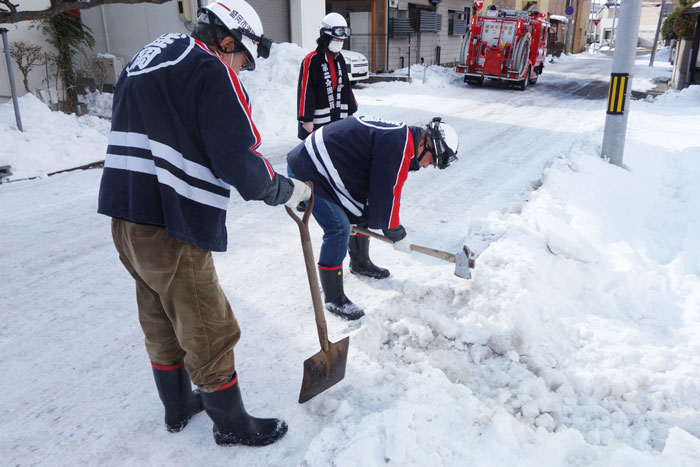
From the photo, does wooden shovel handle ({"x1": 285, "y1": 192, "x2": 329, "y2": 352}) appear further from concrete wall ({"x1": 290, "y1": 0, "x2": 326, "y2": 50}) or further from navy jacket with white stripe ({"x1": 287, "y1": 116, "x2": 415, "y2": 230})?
concrete wall ({"x1": 290, "y1": 0, "x2": 326, "y2": 50})

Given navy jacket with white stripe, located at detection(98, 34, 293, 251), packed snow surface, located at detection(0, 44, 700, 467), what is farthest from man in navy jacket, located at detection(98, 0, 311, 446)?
packed snow surface, located at detection(0, 44, 700, 467)

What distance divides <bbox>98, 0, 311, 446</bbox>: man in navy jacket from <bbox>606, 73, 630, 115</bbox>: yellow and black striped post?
5.27 meters

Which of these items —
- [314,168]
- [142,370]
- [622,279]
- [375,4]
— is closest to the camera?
[142,370]

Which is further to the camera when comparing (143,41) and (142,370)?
(143,41)

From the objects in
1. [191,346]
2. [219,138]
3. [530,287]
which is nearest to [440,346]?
[530,287]

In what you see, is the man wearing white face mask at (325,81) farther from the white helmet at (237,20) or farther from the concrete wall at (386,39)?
the concrete wall at (386,39)

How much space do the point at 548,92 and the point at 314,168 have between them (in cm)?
1504

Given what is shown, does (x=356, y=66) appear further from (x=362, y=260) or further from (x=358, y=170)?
(x=358, y=170)

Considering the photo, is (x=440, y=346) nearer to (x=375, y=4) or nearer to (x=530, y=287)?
(x=530, y=287)

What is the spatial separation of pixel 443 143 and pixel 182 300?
1837mm

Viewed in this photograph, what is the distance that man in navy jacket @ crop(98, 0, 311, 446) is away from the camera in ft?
6.16

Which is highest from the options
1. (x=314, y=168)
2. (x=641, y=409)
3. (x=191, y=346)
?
(x=314, y=168)

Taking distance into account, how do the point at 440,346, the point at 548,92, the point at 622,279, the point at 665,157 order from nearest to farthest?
the point at 440,346
the point at 622,279
the point at 665,157
the point at 548,92

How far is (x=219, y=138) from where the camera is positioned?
6.20ft
